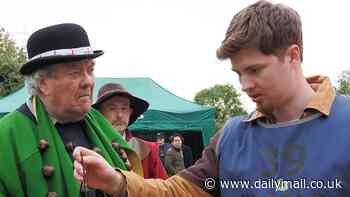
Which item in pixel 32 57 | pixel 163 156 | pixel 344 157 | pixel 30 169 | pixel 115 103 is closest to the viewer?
pixel 344 157

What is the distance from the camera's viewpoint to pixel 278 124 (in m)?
2.07

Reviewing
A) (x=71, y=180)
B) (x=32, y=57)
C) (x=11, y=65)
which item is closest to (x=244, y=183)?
(x=71, y=180)

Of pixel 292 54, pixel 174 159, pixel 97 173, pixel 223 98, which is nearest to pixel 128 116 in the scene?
pixel 97 173

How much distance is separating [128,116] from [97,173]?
2.73 m

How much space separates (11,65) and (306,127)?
90.9ft

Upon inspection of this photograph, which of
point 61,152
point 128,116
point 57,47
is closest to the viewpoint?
point 61,152

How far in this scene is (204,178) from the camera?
7.34ft

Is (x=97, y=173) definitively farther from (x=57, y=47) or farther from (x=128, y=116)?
(x=128, y=116)

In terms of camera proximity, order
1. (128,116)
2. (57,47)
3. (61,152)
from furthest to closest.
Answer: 1. (128,116)
2. (57,47)
3. (61,152)

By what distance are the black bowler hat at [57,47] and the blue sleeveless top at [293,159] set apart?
1084mm

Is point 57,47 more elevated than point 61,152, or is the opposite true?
point 57,47

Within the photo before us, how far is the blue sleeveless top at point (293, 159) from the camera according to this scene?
6.27 feet

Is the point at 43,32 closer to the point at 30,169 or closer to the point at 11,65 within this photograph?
the point at 30,169

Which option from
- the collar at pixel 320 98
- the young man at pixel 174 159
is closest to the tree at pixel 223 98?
the young man at pixel 174 159
